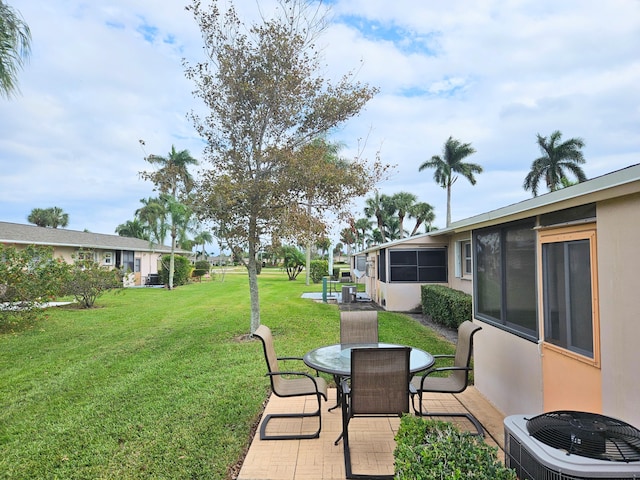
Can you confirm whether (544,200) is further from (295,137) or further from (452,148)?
(452,148)

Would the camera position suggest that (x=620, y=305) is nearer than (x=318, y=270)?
Yes

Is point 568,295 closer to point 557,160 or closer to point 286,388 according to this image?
point 286,388

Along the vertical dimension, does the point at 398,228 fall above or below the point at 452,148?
below

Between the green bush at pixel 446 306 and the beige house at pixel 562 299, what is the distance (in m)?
4.00

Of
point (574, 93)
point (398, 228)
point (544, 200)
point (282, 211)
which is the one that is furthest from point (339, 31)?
point (398, 228)

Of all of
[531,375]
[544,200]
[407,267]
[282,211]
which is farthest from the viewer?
[407,267]

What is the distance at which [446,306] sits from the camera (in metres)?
10.4

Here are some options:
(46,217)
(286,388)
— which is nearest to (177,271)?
(286,388)

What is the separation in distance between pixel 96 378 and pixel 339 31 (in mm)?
8935

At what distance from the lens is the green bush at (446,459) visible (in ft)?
6.02

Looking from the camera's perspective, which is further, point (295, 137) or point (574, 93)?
point (574, 93)

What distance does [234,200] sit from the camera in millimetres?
8047

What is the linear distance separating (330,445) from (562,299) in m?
2.57

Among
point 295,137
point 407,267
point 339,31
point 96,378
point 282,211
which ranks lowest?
point 96,378
